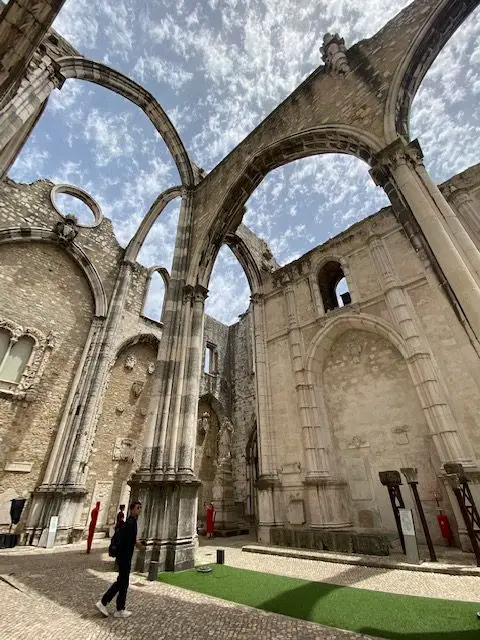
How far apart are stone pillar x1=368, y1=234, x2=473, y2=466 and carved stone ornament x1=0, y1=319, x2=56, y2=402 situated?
1161cm

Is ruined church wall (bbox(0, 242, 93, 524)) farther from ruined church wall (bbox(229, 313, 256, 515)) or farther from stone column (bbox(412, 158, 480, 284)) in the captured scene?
stone column (bbox(412, 158, 480, 284))

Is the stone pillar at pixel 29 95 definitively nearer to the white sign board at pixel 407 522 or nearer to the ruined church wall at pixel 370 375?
the ruined church wall at pixel 370 375

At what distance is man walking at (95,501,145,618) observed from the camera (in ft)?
9.62

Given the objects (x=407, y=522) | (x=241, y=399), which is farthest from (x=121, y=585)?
(x=241, y=399)

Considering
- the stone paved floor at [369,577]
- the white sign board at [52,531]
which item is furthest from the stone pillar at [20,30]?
the white sign board at [52,531]

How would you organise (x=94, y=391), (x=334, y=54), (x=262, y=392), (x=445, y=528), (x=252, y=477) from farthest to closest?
(x=252, y=477) < (x=94, y=391) < (x=262, y=392) < (x=334, y=54) < (x=445, y=528)

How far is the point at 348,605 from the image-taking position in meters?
3.14

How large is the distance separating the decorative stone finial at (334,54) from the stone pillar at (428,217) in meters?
3.78

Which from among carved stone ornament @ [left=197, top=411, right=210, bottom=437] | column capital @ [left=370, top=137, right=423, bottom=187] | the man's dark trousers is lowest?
the man's dark trousers

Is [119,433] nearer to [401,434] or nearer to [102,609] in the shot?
[102,609]

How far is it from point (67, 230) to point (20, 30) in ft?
35.3

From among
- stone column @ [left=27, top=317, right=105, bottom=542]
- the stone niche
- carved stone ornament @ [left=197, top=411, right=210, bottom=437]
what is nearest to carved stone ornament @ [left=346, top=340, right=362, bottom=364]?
the stone niche

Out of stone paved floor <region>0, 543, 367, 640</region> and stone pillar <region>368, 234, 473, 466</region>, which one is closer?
stone paved floor <region>0, 543, 367, 640</region>

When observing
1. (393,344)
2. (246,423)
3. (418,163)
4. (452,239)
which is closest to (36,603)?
(452,239)
